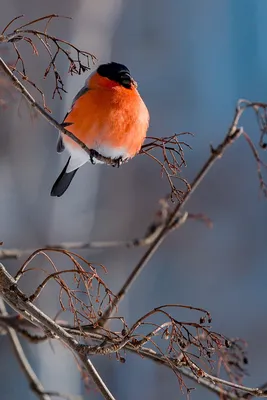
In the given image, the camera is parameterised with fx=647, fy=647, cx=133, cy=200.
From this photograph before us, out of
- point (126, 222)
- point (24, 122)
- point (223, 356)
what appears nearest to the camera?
point (223, 356)

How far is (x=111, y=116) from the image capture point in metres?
1.06

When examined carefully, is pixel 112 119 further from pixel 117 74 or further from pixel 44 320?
pixel 44 320

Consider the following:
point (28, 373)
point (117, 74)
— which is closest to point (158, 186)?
point (117, 74)

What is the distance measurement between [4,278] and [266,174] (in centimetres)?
235

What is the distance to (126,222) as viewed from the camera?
3.36 m

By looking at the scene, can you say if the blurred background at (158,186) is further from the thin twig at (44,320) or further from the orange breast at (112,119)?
the thin twig at (44,320)

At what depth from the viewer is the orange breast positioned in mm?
1049

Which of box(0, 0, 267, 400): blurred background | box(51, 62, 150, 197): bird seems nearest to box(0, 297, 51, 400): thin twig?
box(51, 62, 150, 197): bird

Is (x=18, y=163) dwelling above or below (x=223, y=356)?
below

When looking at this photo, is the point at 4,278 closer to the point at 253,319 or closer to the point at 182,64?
the point at 253,319

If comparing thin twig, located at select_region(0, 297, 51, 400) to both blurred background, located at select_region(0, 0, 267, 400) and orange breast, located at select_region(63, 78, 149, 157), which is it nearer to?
orange breast, located at select_region(63, 78, 149, 157)

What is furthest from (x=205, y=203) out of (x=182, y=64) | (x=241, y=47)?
(x=241, y=47)

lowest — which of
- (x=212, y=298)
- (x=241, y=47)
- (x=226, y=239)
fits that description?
(x=212, y=298)

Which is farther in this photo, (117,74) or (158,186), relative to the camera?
(158,186)
